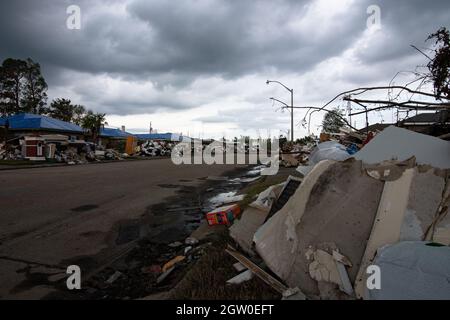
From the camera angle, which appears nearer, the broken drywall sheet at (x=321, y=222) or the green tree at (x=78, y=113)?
the broken drywall sheet at (x=321, y=222)

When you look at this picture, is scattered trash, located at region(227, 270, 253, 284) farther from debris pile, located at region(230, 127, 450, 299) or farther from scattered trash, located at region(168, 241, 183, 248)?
scattered trash, located at region(168, 241, 183, 248)

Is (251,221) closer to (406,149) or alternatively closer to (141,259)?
(141,259)

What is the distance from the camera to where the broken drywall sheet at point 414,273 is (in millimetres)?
2154

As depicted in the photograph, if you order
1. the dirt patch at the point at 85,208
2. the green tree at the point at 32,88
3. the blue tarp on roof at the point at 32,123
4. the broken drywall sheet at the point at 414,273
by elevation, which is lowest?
the dirt patch at the point at 85,208

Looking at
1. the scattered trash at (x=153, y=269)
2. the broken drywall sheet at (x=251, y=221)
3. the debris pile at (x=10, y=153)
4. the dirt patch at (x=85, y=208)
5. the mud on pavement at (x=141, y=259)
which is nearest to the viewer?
the mud on pavement at (x=141, y=259)

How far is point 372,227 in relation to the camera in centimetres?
278

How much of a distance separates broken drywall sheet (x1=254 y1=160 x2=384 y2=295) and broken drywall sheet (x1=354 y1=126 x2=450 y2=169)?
14.7 inches

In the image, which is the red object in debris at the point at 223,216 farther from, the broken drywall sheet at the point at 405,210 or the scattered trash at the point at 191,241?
the broken drywall sheet at the point at 405,210

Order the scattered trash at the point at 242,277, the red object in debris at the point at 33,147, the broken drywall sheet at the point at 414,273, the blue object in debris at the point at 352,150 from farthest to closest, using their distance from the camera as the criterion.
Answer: the red object in debris at the point at 33,147 < the blue object in debris at the point at 352,150 < the scattered trash at the point at 242,277 < the broken drywall sheet at the point at 414,273

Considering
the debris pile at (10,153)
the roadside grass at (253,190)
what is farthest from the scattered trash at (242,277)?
the debris pile at (10,153)

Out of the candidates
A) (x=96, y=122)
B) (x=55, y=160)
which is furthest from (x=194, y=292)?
(x=96, y=122)

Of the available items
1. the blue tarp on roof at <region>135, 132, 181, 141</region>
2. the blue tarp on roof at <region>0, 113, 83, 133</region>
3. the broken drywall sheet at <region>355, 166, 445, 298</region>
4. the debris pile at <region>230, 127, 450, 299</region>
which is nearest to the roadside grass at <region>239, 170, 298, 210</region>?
the debris pile at <region>230, 127, 450, 299</region>

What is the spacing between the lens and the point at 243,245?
3965 millimetres
